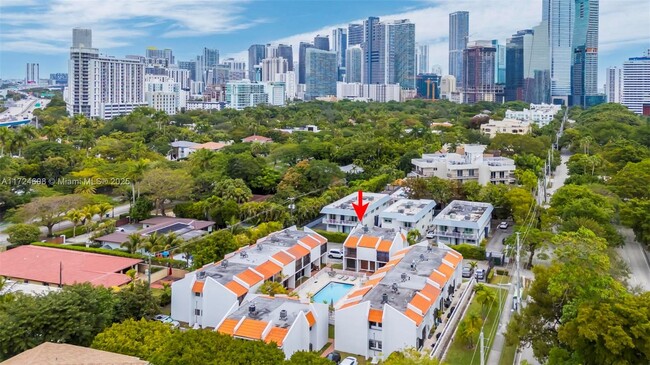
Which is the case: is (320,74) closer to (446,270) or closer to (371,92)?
(371,92)

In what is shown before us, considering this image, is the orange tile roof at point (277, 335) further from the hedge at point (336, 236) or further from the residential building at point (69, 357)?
the hedge at point (336, 236)

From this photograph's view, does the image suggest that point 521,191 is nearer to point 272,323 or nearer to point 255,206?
point 255,206

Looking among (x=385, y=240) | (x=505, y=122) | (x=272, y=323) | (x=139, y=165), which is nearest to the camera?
(x=272, y=323)

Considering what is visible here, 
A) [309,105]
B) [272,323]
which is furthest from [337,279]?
[309,105]

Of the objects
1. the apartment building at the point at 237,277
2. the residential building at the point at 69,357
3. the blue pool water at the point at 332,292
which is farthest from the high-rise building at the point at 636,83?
the residential building at the point at 69,357

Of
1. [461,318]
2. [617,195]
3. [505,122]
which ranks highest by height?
[505,122]

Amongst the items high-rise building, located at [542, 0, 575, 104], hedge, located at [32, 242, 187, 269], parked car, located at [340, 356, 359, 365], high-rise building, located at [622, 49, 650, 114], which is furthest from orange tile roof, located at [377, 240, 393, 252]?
high-rise building, located at [542, 0, 575, 104]

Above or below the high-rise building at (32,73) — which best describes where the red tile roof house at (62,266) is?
below
